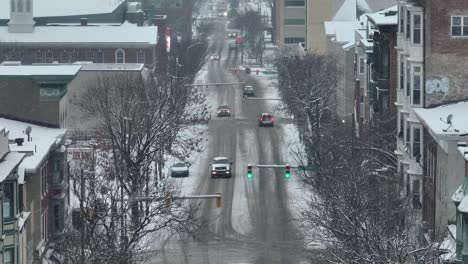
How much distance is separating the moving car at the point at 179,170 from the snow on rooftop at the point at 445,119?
37.9 metres

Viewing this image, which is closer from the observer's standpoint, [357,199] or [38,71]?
[357,199]

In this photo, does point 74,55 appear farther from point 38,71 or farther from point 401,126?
point 401,126

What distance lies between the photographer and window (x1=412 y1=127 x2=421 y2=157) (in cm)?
6762

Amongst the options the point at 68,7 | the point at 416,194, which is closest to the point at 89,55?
the point at 68,7

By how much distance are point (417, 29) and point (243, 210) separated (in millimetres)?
23494

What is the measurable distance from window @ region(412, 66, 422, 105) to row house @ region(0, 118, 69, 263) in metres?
15.8

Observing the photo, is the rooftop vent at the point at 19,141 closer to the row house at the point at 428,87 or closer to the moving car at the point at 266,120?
the row house at the point at 428,87

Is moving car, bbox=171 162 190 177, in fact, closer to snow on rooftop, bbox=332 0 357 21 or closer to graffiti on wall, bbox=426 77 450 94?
graffiti on wall, bbox=426 77 450 94

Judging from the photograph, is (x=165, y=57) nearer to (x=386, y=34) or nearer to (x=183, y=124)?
(x=183, y=124)

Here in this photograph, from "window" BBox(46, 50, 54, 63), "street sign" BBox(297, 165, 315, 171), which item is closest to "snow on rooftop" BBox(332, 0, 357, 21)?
"window" BBox(46, 50, 54, 63)

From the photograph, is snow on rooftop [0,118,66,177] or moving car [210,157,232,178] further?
moving car [210,157,232,178]

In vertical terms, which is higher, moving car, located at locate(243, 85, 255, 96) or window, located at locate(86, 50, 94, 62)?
window, located at locate(86, 50, 94, 62)

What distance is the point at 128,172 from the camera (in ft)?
255

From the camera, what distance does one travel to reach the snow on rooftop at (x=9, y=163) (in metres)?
57.0
